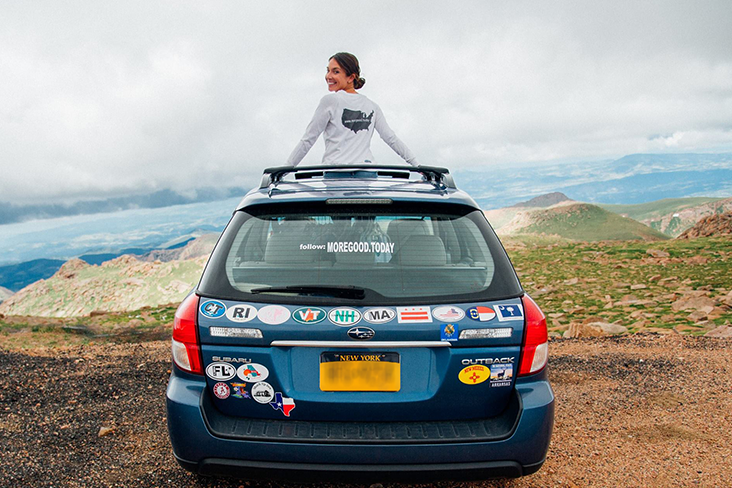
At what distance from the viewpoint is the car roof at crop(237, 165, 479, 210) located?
9.16 feet

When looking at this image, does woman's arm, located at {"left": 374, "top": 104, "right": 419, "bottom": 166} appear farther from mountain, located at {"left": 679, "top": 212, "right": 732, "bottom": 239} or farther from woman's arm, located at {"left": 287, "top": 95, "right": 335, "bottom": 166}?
mountain, located at {"left": 679, "top": 212, "right": 732, "bottom": 239}

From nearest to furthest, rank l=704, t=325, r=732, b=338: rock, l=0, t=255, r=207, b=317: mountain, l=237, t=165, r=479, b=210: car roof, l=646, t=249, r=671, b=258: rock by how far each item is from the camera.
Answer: l=237, t=165, r=479, b=210: car roof → l=704, t=325, r=732, b=338: rock → l=646, t=249, r=671, b=258: rock → l=0, t=255, r=207, b=317: mountain

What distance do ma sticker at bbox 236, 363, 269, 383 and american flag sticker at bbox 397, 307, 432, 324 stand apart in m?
0.68

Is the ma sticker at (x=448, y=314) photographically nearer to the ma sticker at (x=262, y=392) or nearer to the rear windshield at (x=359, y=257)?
the rear windshield at (x=359, y=257)

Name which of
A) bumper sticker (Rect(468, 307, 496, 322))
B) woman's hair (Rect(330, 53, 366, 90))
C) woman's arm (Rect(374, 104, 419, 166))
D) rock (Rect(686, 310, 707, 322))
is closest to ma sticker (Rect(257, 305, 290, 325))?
bumper sticker (Rect(468, 307, 496, 322))

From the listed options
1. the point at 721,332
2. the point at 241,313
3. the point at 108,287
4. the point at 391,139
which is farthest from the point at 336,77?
the point at 108,287

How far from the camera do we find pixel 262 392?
2.45m

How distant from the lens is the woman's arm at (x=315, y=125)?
188 inches

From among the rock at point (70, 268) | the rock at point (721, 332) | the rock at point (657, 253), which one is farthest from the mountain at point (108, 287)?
the rock at point (721, 332)

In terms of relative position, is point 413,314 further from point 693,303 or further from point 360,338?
point 693,303

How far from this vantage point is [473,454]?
2434 millimetres

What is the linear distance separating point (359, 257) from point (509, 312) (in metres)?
0.77

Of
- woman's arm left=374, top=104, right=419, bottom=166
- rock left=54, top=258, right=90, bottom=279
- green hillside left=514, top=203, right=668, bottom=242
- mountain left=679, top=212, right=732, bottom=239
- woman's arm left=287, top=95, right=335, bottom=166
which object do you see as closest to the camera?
woman's arm left=287, top=95, right=335, bottom=166

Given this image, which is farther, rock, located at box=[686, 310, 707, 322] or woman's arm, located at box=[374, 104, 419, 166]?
rock, located at box=[686, 310, 707, 322]
